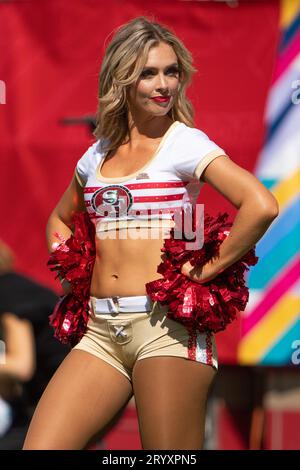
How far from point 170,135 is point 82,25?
313 cm

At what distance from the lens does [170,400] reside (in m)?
3.34

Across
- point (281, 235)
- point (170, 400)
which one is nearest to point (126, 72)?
point (170, 400)

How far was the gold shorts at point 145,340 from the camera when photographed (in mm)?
3438

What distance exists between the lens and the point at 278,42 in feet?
20.8

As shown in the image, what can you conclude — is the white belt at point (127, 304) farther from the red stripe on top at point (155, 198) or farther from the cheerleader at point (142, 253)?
the red stripe on top at point (155, 198)

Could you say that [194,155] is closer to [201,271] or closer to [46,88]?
[201,271]

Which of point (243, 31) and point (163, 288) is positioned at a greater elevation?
point (243, 31)

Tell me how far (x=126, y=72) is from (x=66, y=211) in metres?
0.60

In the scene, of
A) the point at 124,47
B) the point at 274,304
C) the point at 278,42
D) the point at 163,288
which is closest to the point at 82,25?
the point at 278,42

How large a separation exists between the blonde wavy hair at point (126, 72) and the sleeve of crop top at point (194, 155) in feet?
0.78

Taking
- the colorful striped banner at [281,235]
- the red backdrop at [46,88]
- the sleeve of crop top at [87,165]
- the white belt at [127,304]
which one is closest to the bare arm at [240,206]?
the white belt at [127,304]

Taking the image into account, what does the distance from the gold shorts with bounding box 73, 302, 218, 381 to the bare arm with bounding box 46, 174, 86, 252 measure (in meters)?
0.50
